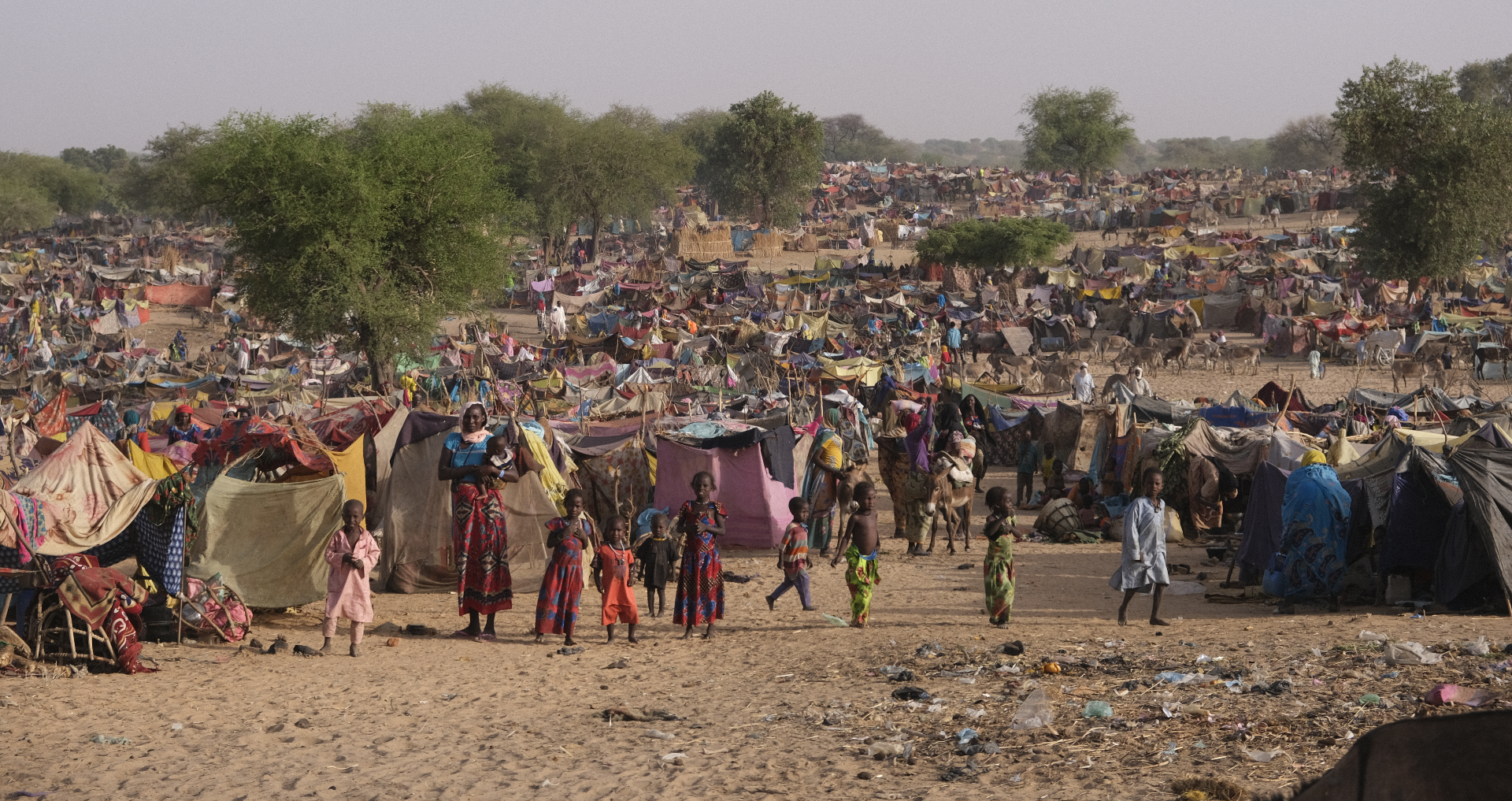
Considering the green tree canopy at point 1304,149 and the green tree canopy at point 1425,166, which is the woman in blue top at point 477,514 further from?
the green tree canopy at point 1304,149

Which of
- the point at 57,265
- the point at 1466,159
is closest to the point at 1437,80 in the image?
the point at 1466,159

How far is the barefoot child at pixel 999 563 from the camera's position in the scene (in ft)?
27.5

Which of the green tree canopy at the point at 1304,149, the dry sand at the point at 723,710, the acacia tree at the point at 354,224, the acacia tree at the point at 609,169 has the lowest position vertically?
the dry sand at the point at 723,710

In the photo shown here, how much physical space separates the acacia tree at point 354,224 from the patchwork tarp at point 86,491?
8910mm

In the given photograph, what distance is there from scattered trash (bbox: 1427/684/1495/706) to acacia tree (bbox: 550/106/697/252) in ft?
147

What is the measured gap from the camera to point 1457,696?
Result: 5.80 meters

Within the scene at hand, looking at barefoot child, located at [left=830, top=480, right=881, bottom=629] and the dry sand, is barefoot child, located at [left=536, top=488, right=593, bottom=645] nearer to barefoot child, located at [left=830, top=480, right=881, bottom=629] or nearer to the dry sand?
the dry sand

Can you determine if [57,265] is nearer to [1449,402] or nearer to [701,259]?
[701,259]

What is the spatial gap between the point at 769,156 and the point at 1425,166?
32.4 meters

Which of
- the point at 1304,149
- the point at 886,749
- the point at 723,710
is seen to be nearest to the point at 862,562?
the point at 723,710

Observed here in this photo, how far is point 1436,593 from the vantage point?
8.59 meters

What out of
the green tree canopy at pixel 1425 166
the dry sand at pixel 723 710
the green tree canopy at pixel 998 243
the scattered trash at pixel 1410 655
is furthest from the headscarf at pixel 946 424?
the green tree canopy at pixel 998 243

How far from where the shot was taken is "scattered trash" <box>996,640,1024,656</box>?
734 centimetres

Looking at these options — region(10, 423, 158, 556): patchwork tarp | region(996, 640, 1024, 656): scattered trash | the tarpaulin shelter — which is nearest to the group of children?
region(996, 640, 1024, 656): scattered trash
